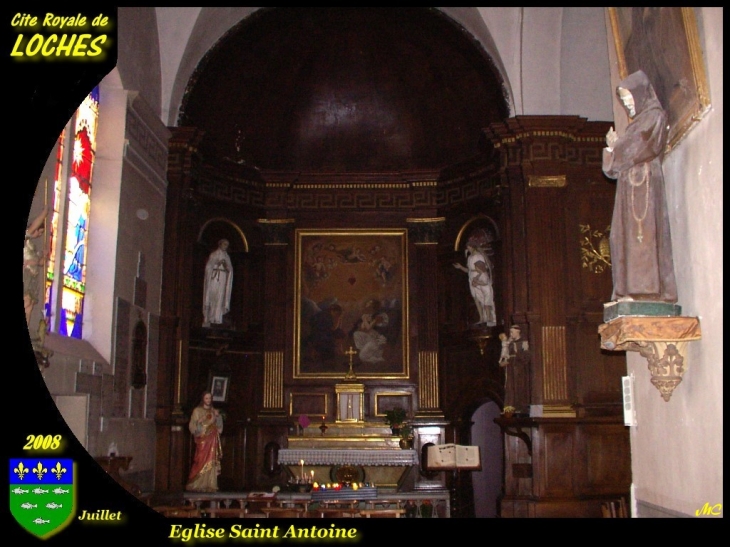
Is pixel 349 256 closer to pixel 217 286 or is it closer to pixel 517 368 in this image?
pixel 217 286

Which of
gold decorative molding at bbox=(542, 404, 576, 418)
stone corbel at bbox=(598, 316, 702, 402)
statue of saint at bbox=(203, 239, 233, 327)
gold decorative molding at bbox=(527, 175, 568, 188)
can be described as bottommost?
gold decorative molding at bbox=(542, 404, 576, 418)

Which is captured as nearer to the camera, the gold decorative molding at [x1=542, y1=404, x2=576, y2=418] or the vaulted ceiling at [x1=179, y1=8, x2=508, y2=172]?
the gold decorative molding at [x1=542, y1=404, x2=576, y2=418]

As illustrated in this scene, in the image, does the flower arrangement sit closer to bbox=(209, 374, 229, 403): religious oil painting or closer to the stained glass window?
bbox=(209, 374, 229, 403): religious oil painting

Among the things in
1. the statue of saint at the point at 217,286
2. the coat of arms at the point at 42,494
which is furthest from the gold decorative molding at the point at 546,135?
the coat of arms at the point at 42,494

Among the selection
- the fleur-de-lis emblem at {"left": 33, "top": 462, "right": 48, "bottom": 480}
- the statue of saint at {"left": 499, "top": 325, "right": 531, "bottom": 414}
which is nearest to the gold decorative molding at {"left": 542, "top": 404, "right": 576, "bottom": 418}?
the statue of saint at {"left": 499, "top": 325, "right": 531, "bottom": 414}

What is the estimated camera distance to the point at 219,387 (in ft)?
48.4

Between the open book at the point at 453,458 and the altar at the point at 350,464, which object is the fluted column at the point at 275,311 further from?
the open book at the point at 453,458

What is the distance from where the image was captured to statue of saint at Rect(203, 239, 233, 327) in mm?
14656

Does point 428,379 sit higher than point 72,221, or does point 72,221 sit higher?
point 72,221

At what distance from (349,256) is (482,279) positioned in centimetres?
266

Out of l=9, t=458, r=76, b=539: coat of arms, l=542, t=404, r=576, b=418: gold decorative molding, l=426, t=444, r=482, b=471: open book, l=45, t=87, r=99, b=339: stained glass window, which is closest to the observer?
l=9, t=458, r=76, b=539: coat of arms

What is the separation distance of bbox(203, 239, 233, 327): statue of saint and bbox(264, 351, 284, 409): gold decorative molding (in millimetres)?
1173

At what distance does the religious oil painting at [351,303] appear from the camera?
15500 mm

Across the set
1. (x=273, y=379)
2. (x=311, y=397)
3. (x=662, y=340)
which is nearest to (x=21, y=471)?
(x=662, y=340)
